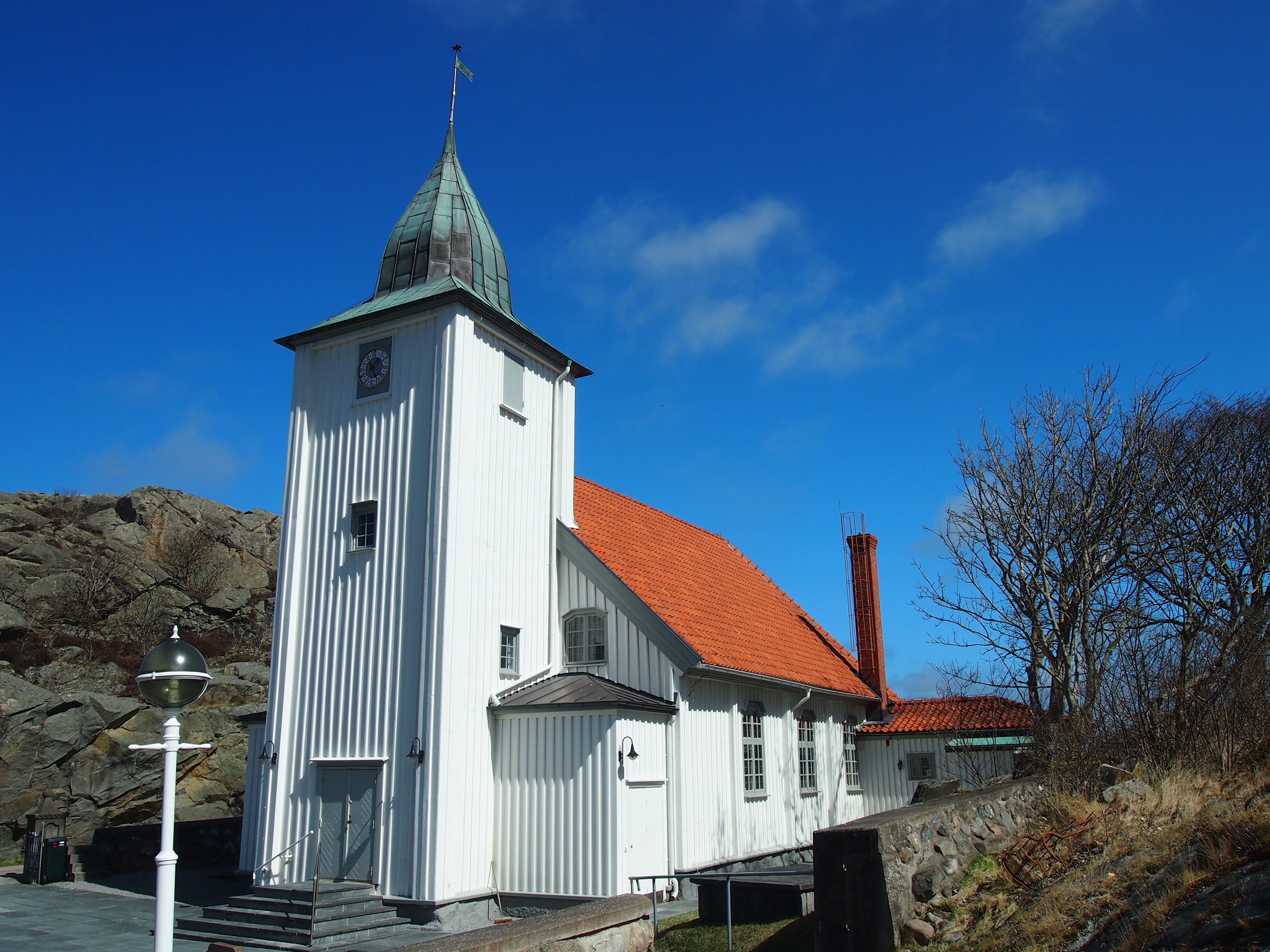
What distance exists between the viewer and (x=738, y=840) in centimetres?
1705

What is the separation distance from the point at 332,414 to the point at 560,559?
4923 mm

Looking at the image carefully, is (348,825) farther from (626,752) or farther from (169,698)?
(169,698)

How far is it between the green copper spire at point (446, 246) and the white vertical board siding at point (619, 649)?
5339mm

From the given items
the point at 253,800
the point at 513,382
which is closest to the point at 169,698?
the point at 513,382

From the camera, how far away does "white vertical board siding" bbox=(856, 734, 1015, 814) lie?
22.1m

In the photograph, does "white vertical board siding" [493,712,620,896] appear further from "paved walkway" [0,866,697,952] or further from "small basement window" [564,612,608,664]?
"small basement window" [564,612,608,664]

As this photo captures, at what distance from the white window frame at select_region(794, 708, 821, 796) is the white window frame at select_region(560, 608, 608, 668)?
17.7ft

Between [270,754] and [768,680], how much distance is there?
8957 millimetres

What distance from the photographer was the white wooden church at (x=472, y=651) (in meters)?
14.5

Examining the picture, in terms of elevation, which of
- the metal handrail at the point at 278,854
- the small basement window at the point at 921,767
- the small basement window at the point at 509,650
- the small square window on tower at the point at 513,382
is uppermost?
the small square window on tower at the point at 513,382

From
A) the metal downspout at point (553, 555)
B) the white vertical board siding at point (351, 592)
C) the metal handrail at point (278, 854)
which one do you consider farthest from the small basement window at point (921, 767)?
the metal handrail at point (278, 854)

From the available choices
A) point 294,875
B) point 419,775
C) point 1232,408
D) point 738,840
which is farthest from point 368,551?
point 1232,408

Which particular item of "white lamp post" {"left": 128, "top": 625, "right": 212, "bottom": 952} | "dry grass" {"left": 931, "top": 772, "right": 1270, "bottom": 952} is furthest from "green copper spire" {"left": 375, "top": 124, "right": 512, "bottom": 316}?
"dry grass" {"left": 931, "top": 772, "right": 1270, "bottom": 952}

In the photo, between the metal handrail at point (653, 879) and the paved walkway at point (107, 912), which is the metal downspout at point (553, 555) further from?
the paved walkway at point (107, 912)
